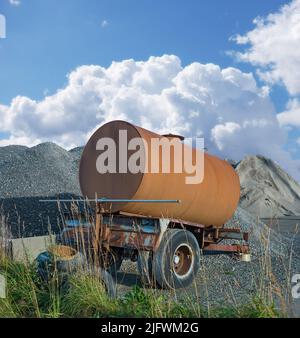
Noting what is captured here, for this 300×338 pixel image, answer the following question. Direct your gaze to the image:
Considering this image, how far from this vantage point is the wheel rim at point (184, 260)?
868 cm

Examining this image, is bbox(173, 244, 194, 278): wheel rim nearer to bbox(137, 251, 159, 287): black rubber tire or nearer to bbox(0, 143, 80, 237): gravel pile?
bbox(137, 251, 159, 287): black rubber tire

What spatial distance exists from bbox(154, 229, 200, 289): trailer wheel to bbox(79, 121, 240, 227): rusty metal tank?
0.65 m

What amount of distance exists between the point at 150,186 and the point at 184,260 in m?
1.63

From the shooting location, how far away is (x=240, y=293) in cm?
784

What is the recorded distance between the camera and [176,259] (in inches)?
334

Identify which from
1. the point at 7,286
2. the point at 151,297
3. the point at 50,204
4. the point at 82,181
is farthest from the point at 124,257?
the point at 50,204

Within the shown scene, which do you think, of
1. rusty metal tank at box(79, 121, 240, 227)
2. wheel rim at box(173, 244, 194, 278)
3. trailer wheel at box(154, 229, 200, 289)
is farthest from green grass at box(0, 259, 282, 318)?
wheel rim at box(173, 244, 194, 278)

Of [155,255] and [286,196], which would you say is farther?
[286,196]

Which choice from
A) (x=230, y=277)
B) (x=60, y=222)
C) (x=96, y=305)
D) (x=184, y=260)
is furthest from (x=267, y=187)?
(x=96, y=305)

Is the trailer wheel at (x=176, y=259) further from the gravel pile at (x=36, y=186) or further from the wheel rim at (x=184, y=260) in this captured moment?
the gravel pile at (x=36, y=186)

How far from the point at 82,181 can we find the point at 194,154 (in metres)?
2.48

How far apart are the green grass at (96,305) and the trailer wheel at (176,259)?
1705mm

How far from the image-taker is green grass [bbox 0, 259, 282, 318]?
521 cm
